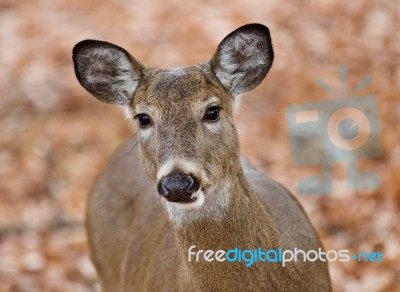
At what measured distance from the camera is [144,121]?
405 centimetres

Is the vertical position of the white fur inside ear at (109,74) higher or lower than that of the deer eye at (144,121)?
higher

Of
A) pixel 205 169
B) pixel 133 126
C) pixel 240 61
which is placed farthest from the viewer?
pixel 133 126

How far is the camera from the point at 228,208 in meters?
3.97

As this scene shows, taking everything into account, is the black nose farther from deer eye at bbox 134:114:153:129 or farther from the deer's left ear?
the deer's left ear

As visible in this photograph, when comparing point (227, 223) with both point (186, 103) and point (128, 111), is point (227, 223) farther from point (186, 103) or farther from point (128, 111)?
point (128, 111)

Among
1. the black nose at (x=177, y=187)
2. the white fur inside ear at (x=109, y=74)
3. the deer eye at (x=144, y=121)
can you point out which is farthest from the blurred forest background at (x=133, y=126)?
the black nose at (x=177, y=187)

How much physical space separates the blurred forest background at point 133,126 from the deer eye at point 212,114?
279 cm

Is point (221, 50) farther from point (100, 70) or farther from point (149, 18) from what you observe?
point (149, 18)

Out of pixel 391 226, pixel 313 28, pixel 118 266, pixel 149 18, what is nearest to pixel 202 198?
pixel 118 266

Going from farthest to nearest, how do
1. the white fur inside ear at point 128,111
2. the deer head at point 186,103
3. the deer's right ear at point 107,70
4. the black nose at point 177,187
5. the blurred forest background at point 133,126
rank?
the blurred forest background at point 133,126 → the white fur inside ear at point 128,111 → the deer's right ear at point 107,70 → the deer head at point 186,103 → the black nose at point 177,187

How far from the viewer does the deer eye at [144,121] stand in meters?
4.03

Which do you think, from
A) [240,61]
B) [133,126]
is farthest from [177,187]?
[133,126]

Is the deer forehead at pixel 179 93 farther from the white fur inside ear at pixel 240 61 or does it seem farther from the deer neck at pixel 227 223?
the deer neck at pixel 227 223

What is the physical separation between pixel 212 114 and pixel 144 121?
0.34 meters
